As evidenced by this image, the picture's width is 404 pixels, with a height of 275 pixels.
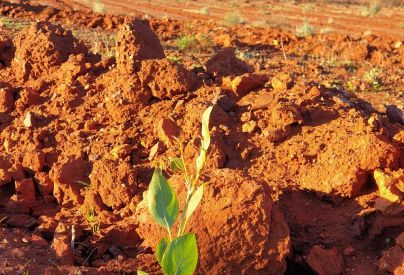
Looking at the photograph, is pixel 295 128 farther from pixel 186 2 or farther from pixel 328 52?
pixel 186 2

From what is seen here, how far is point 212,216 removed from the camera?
2838mm

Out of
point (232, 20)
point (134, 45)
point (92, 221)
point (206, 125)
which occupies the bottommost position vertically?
point (232, 20)

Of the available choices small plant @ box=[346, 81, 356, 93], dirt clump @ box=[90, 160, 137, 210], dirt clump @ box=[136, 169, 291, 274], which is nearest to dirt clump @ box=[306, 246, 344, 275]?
dirt clump @ box=[136, 169, 291, 274]

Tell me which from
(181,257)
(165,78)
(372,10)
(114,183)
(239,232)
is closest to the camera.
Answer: (181,257)

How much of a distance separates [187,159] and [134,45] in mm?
1390

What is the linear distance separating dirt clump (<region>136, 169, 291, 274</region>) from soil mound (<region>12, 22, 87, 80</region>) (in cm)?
289

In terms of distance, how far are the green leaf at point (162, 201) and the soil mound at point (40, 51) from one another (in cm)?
338

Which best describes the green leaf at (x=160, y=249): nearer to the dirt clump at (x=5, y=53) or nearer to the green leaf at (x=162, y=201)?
the green leaf at (x=162, y=201)

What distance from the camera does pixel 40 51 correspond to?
5238 millimetres

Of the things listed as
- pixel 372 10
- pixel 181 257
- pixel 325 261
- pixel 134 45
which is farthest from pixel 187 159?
pixel 372 10

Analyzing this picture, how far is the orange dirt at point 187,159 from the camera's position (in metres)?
2.85

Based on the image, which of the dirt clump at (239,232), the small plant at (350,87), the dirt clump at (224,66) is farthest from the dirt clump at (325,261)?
the small plant at (350,87)

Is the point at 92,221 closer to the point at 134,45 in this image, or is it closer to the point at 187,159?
the point at 187,159

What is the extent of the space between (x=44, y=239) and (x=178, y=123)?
123cm
